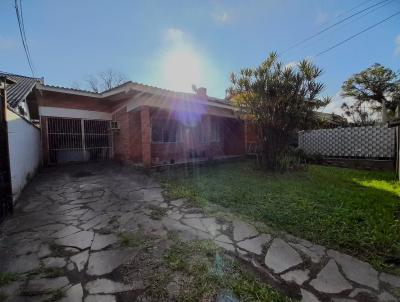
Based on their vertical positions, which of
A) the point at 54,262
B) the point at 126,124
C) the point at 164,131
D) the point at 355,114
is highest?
the point at 355,114

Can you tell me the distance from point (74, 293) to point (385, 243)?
356 centimetres

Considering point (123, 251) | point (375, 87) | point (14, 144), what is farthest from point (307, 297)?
point (375, 87)

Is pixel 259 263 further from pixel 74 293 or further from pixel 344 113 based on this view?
pixel 344 113

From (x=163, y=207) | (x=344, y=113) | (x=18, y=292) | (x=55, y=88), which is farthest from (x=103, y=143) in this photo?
(x=344, y=113)

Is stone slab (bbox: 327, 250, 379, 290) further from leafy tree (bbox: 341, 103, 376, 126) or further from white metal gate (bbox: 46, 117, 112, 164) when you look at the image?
leafy tree (bbox: 341, 103, 376, 126)

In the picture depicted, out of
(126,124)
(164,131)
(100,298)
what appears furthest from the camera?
(164,131)

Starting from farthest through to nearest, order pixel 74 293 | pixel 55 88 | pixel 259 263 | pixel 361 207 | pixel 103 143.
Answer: pixel 103 143 < pixel 55 88 < pixel 361 207 < pixel 259 263 < pixel 74 293

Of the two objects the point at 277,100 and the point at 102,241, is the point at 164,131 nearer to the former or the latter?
the point at 277,100

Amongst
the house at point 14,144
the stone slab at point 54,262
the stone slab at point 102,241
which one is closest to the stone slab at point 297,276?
the stone slab at point 102,241

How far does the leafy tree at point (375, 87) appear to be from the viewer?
61.3ft

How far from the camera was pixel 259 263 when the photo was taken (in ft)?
7.85

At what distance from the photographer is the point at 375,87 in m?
19.6

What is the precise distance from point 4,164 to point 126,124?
179 inches

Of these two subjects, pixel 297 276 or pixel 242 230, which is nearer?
pixel 297 276
